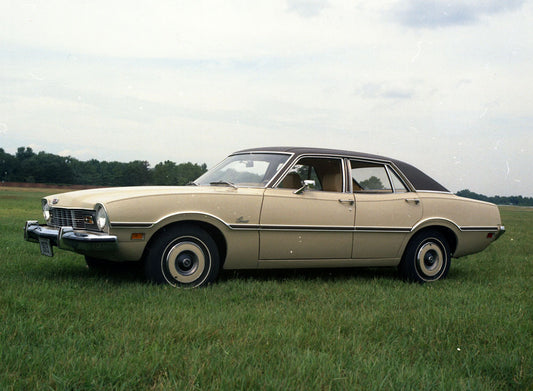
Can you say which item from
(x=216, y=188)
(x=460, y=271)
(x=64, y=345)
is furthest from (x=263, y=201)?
(x=460, y=271)

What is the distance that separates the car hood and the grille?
0.20 ft

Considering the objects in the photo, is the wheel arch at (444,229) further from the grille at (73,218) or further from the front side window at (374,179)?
the grille at (73,218)

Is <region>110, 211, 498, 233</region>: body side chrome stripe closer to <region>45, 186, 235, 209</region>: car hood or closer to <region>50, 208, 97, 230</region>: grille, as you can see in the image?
<region>45, 186, 235, 209</region>: car hood

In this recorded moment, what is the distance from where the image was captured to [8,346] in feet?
11.7

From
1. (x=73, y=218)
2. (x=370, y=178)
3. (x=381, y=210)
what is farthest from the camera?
(x=370, y=178)

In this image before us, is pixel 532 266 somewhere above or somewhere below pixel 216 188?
below

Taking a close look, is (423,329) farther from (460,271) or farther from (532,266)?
(532,266)

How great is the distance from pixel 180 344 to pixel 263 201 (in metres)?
2.62

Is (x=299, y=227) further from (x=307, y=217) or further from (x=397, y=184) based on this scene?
(x=397, y=184)

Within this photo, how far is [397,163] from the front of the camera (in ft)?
24.4

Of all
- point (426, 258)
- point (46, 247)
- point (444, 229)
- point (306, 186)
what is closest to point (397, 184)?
point (444, 229)

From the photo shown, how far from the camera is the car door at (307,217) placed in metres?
6.21

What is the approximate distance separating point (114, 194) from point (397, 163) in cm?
358

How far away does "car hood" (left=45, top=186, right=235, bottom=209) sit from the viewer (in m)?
5.64
